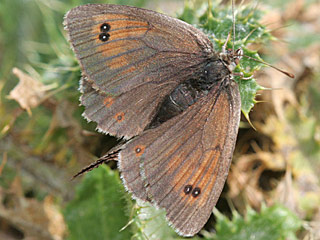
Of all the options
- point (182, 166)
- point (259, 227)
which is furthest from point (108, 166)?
point (259, 227)

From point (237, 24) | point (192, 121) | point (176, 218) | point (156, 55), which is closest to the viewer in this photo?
point (176, 218)

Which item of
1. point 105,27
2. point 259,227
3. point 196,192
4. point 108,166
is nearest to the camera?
point 196,192

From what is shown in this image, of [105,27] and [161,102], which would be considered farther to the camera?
[161,102]

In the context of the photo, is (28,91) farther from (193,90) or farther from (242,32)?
(242,32)

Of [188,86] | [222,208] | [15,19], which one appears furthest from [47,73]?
[222,208]

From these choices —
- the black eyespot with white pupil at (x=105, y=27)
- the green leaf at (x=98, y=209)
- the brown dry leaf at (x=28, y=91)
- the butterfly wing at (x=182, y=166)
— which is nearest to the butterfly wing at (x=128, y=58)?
the black eyespot with white pupil at (x=105, y=27)

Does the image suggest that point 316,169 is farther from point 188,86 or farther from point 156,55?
point 156,55
